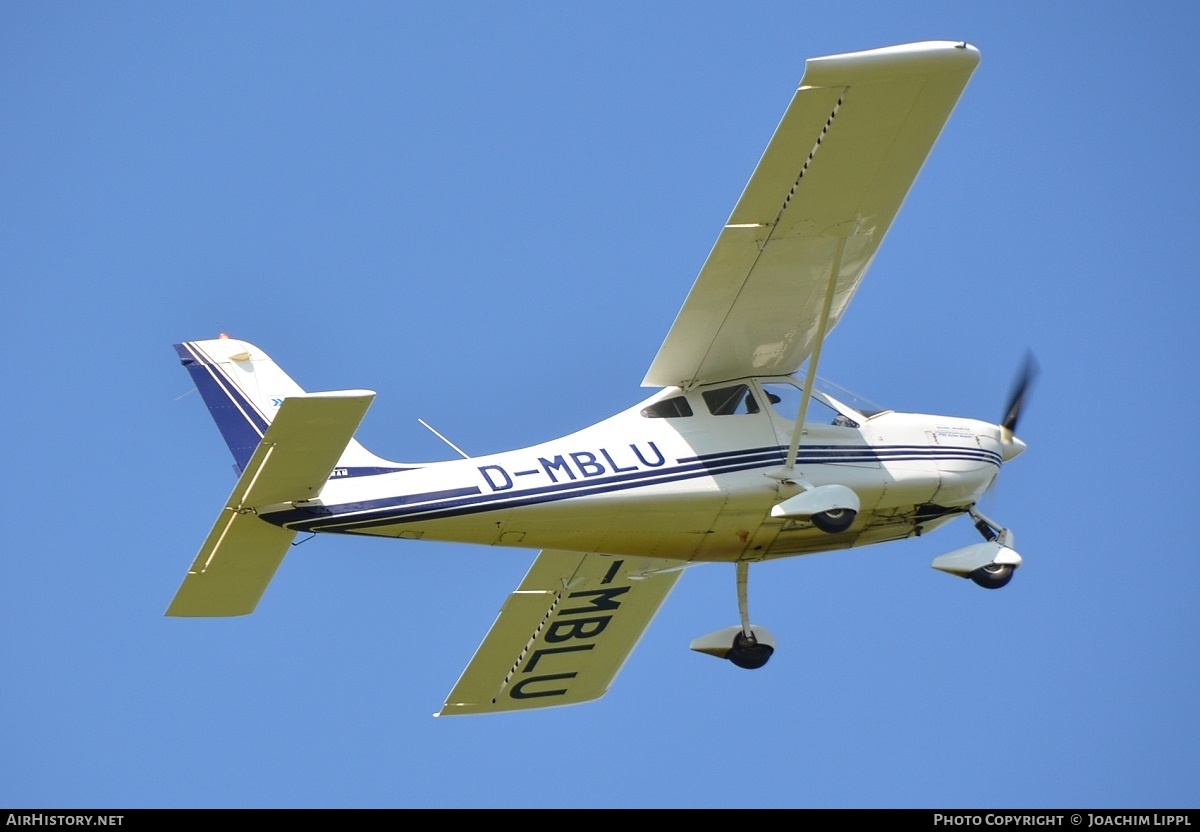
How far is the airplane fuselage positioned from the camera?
1465 cm

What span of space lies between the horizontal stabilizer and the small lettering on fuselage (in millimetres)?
1504

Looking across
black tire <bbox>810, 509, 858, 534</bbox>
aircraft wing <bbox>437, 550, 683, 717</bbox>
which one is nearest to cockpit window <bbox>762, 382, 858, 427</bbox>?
black tire <bbox>810, 509, 858, 534</bbox>

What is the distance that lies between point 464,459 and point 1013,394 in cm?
549

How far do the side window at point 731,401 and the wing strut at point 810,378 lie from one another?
45 centimetres

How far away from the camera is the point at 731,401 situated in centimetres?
1593

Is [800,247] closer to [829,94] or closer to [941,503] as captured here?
[829,94]

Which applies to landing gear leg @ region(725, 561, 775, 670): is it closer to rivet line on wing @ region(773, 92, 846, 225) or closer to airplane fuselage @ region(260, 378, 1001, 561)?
airplane fuselage @ region(260, 378, 1001, 561)

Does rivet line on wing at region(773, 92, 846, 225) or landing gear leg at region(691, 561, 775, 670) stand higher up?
rivet line on wing at region(773, 92, 846, 225)

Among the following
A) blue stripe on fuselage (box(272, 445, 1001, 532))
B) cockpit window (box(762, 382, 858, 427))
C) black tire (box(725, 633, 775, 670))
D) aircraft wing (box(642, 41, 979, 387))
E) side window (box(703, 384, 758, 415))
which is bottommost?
black tire (box(725, 633, 775, 670))

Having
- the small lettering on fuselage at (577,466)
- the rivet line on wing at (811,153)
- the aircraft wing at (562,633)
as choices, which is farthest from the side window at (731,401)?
the aircraft wing at (562,633)

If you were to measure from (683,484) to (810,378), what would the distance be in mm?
1376

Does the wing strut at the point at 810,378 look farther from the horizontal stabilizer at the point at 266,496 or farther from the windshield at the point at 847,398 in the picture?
the horizontal stabilizer at the point at 266,496

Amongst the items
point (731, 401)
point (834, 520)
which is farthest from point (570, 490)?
point (834, 520)

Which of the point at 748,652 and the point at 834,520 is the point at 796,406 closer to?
the point at 834,520
